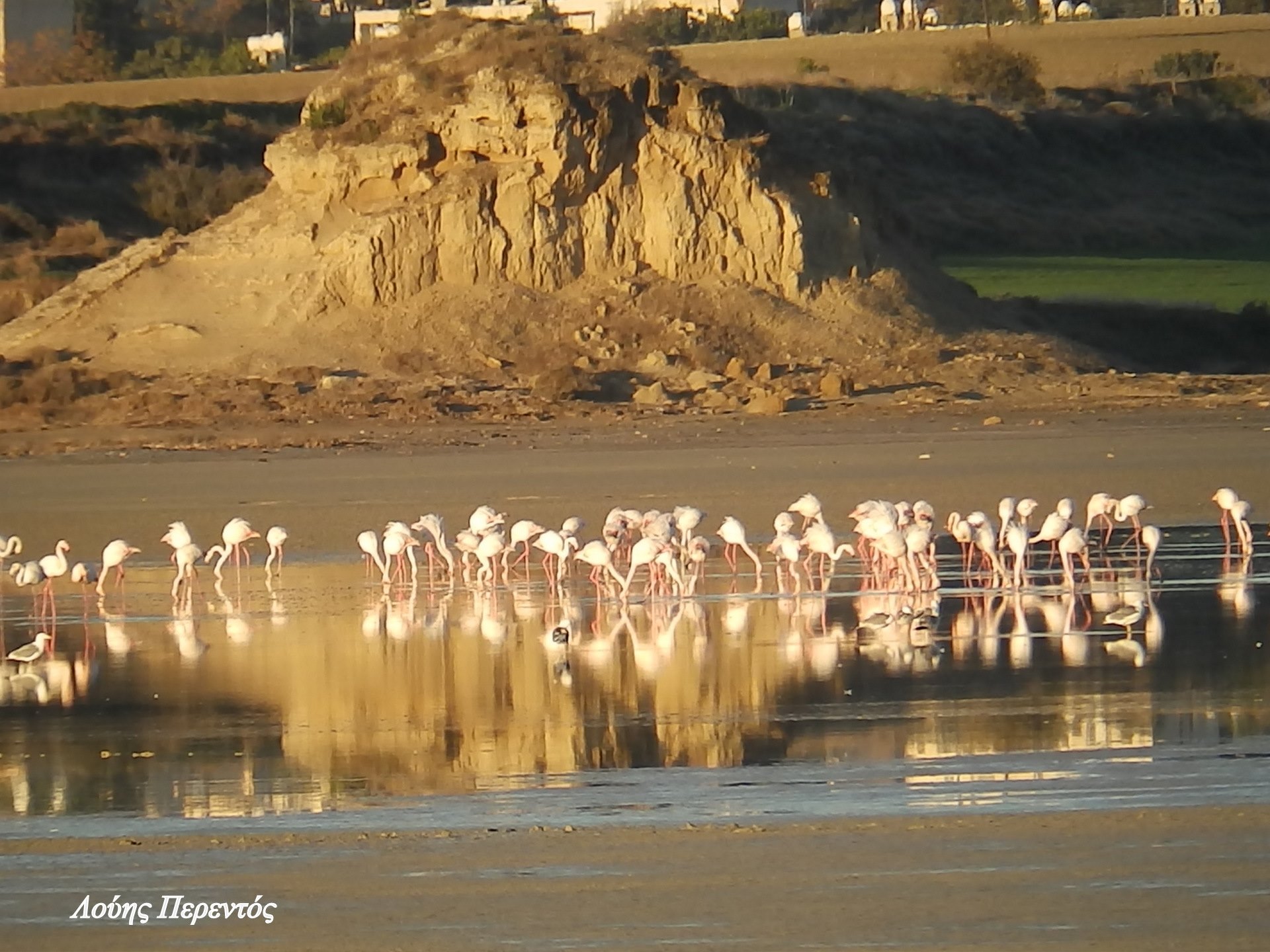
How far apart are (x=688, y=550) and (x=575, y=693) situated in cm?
470

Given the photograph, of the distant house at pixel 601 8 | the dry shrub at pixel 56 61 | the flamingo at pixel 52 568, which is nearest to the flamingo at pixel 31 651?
the flamingo at pixel 52 568

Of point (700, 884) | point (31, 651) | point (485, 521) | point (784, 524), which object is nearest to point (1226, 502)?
point (784, 524)

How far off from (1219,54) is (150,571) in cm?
8010

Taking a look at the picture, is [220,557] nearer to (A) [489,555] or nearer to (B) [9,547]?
(B) [9,547]

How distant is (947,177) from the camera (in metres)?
69.8

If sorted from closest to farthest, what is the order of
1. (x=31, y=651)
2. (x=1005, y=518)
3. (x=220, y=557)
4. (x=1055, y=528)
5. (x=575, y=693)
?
(x=575, y=693) → (x=31, y=651) → (x=1055, y=528) → (x=1005, y=518) → (x=220, y=557)

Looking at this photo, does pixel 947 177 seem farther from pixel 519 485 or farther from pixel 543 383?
pixel 519 485

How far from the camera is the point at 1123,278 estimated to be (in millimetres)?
52438

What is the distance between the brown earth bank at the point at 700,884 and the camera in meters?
7.07

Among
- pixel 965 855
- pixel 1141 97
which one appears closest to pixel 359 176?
pixel 965 855

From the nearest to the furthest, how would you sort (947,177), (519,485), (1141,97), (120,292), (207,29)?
(519,485) → (120,292) → (947,177) → (1141,97) → (207,29)

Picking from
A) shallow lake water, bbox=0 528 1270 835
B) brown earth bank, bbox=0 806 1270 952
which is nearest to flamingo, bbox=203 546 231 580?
shallow lake water, bbox=0 528 1270 835

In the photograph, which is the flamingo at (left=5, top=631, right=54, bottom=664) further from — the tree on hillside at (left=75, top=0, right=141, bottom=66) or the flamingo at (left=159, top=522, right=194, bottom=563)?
the tree on hillside at (left=75, top=0, right=141, bottom=66)

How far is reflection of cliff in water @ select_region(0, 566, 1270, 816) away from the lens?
386 inches
